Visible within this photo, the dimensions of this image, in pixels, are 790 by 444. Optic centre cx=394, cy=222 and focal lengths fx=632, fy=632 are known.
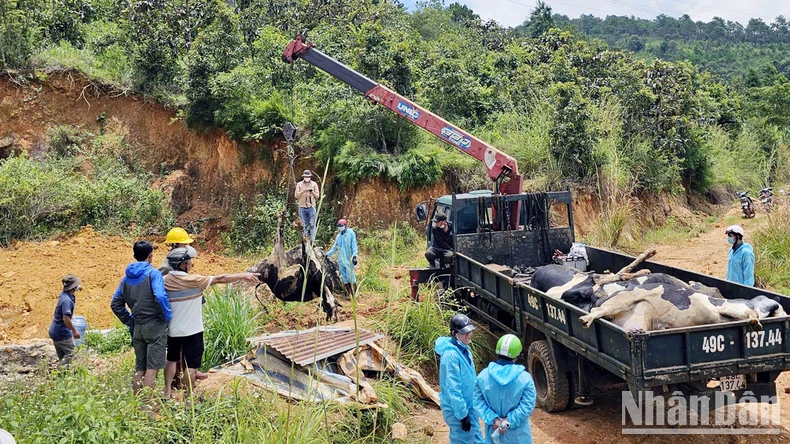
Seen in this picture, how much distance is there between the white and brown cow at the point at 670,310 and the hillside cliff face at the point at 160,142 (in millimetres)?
10217

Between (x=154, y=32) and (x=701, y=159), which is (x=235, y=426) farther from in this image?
(x=701, y=159)

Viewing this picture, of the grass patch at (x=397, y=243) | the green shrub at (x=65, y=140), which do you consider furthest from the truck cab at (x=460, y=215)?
the green shrub at (x=65, y=140)

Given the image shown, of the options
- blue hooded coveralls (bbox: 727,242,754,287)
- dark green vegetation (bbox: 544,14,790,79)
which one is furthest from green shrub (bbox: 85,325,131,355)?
dark green vegetation (bbox: 544,14,790,79)

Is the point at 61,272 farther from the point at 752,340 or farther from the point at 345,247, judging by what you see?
the point at 752,340

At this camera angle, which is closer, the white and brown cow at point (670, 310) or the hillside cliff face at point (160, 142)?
the white and brown cow at point (670, 310)

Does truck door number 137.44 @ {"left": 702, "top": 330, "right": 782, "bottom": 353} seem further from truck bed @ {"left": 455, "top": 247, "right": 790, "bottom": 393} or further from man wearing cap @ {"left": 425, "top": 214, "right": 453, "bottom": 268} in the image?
man wearing cap @ {"left": 425, "top": 214, "right": 453, "bottom": 268}

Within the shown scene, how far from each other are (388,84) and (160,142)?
22.4 feet

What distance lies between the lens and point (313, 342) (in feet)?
21.0

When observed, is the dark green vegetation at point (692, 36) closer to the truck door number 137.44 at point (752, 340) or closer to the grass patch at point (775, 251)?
the grass patch at point (775, 251)

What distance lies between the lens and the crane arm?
30.9 feet

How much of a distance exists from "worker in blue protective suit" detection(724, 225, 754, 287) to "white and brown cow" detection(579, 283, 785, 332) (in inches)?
72.3

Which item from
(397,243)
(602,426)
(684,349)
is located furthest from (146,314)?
(397,243)

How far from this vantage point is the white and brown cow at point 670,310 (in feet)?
17.0

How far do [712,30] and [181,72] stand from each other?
330 feet
